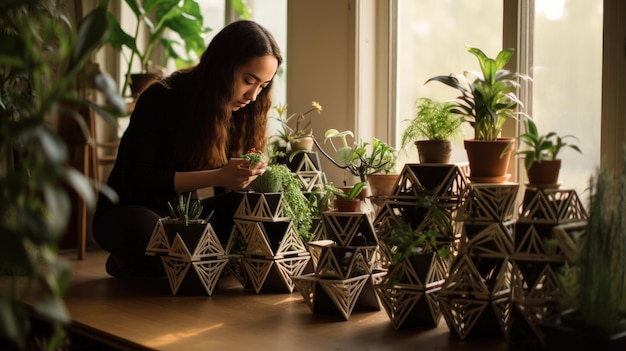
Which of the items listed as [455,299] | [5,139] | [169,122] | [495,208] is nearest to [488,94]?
[495,208]

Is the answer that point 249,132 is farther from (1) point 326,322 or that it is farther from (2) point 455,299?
(2) point 455,299

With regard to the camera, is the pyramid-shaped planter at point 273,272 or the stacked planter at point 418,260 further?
the pyramid-shaped planter at point 273,272

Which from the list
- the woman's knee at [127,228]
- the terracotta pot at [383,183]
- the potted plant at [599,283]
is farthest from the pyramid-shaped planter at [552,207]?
the woman's knee at [127,228]

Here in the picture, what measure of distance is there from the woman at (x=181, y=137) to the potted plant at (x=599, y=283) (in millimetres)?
1238

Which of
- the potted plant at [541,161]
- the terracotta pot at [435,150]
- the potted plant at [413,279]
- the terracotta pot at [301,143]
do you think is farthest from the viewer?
the terracotta pot at [301,143]

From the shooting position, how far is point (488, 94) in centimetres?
241

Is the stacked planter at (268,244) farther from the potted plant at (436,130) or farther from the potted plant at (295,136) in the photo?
the potted plant at (436,130)

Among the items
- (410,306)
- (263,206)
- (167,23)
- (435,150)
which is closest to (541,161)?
(435,150)

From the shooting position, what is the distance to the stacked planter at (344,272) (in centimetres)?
239

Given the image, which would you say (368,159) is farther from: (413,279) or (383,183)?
(413,279)

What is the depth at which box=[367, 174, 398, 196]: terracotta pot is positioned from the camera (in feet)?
9.25

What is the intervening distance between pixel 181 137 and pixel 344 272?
91 cm

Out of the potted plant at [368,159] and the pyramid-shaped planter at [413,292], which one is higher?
the potted plant at [368,159]

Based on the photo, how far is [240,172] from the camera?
2699 millimetres
